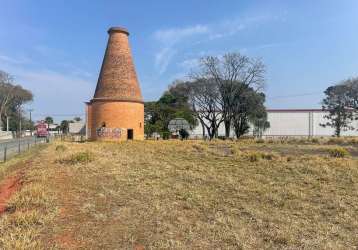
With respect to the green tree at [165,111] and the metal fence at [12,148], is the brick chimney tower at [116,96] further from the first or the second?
the green tree at [165,111]

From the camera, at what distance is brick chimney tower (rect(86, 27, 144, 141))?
3553 centimetres

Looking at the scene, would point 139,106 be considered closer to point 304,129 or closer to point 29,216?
point 29,216

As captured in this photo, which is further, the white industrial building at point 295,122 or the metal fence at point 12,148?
the white industrial building at point 295,122

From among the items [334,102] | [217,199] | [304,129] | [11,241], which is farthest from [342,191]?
[304,129]

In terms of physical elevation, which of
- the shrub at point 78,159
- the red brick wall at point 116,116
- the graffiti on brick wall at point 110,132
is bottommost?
the shrub at point 78,159

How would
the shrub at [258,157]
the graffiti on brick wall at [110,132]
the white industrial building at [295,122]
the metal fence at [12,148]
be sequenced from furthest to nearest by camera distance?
the white industrial building at [295,122], the graffiti on brick wall at [110,132], the metal fence at [12,148], the shrub at [258,157]

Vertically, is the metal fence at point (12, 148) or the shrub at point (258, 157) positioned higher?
the shrub at point (258, 157)

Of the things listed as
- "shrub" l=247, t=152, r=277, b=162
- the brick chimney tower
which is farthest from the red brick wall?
"shrub" l=247, t=152, r=277, b=162

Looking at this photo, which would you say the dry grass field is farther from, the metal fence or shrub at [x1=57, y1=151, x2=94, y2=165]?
the metal fence

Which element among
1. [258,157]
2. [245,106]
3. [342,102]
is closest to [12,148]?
[258,157]

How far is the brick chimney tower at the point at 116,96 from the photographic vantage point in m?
35.5

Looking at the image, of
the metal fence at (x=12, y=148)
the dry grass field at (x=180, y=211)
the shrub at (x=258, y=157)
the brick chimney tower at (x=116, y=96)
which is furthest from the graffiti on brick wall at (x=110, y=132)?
the dry grass field at (x=180, y=211)

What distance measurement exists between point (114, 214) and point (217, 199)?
7.97 ft

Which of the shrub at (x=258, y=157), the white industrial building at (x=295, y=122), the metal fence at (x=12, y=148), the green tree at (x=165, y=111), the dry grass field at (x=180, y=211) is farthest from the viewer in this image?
the white industrial building at (x=295, y=122)
